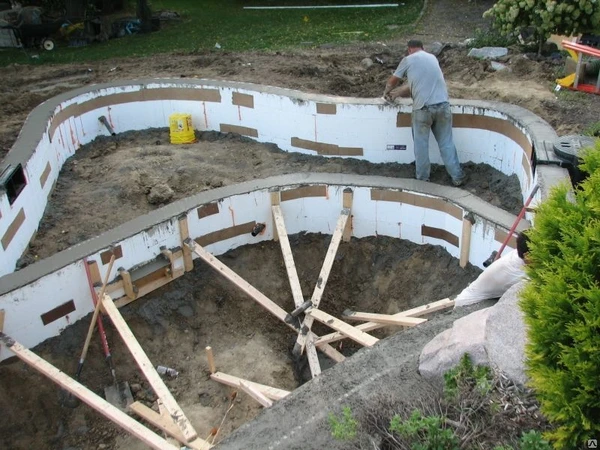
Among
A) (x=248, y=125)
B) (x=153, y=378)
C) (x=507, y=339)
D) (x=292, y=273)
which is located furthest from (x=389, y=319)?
(x=248, y=125)

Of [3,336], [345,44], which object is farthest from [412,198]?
[345,44]

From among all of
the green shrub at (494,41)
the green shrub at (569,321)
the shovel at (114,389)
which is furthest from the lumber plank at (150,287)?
the green shrub at (494,41)

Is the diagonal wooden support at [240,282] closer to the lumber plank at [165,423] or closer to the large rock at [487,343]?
the lumber plank at [165,423]

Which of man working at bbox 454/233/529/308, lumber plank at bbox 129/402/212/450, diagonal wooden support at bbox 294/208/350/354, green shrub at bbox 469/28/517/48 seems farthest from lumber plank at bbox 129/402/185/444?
green shrub at bbox 469/28/517/48

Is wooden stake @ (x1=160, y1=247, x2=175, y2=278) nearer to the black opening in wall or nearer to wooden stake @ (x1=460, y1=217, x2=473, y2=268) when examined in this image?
the black opening in wall

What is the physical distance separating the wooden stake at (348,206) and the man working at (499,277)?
2748mm

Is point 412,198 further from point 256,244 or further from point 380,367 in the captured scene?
point 380,367

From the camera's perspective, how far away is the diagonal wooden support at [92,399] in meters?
4.82

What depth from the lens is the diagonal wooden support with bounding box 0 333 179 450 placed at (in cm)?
482

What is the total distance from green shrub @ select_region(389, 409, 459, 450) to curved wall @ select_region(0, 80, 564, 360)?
3.58 metres

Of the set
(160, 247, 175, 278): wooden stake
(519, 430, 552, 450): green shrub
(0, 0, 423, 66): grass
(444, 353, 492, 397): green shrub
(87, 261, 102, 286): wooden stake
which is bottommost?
(160, 247, 175, 278): wooden stake

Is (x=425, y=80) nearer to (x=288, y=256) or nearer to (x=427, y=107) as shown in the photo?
(x=427, y=107)

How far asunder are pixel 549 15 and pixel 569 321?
902cm

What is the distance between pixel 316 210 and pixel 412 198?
1283 mm
